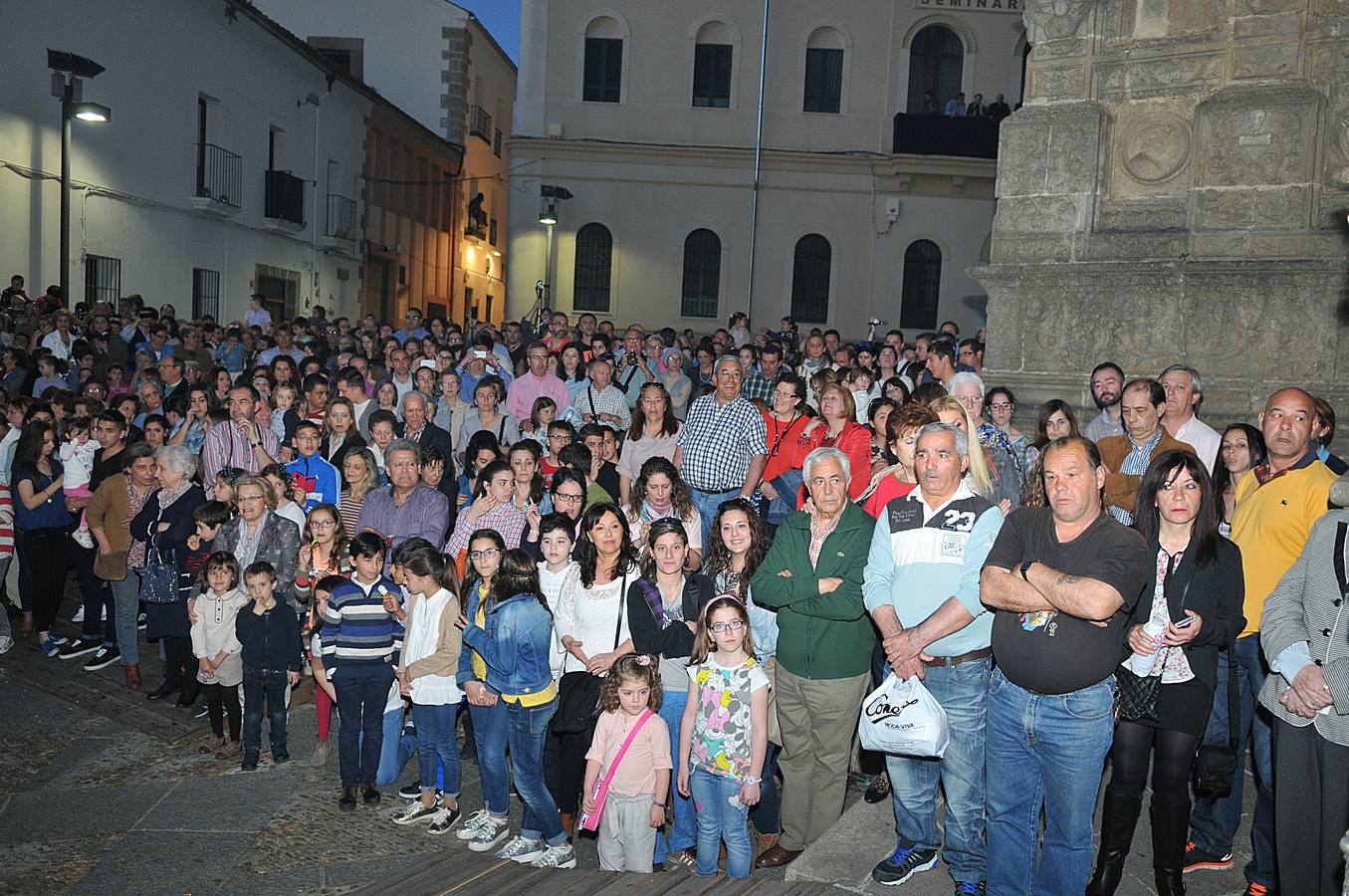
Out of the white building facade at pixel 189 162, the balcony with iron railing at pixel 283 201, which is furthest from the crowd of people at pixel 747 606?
the balcony with iron railing at pixel 283 201

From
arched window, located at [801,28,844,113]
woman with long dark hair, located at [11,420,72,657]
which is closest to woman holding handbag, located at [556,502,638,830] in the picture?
woman with long dark hair, located at [11,420,72,657]

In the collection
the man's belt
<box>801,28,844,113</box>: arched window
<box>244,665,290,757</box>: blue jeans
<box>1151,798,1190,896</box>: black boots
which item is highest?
<box>801,28,844,113</box>: arched window

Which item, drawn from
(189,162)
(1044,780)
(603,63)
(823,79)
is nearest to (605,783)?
(1044,780)

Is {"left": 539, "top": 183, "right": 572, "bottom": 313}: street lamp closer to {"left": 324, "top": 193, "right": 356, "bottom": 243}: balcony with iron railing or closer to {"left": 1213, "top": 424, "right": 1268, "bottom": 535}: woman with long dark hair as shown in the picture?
{"left": 324, "top": 193, "right": 356, "bottom": 243}: balcony with iron railing

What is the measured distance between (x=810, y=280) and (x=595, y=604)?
21669mm

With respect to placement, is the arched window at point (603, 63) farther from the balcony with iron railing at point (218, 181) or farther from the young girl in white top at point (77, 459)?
the young girl in white top at point (77, 459)

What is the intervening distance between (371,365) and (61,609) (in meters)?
3.71

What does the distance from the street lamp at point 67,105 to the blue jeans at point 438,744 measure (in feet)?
40.9

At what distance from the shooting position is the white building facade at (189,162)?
17516 millimetres

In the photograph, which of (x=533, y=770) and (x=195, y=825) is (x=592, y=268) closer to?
(x=195, y=825)

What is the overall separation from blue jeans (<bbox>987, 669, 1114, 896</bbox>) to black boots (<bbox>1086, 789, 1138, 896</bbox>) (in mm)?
274

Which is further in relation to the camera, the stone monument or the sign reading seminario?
the sign reading seminario

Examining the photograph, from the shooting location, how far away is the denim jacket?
5.84m

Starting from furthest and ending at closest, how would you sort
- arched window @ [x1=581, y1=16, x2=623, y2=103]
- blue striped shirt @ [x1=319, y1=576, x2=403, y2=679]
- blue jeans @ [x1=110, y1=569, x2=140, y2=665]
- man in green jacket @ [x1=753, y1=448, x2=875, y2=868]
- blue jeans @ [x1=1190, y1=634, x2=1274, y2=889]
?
arched window @ [x1=581, y1=16, x2=623, y2=103] < blue jeans @ [x1=110, y1=569, x2=140, y2=665] < blue striped shirt @ [x1=319, y1=576, x2=403, y2=679] < man in green jacket @ [x1=753, y1=448, x2=875, y2=868] < blue jeans @ [x1=1190, y1=634, x2=1274, y2=889]
